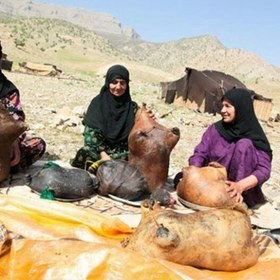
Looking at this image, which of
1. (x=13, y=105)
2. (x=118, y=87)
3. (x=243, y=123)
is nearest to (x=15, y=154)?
(x=13, y=105)

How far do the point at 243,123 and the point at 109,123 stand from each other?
1.26m

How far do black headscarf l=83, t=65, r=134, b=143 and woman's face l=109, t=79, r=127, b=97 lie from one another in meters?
0.04

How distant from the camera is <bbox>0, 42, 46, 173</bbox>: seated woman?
3.89 meters

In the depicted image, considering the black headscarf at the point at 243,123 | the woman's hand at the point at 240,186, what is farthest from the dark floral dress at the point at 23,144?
the woman's hand at the point at 240,186

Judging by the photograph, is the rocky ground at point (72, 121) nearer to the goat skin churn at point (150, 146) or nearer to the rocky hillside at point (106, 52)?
the goat skin churn at point (150, 146)

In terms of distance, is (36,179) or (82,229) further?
(36,179)

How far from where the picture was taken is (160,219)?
232cm

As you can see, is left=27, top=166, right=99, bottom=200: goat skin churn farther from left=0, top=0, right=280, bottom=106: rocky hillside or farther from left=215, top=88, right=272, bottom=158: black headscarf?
left=0, top=0, right=280, bottom=106: rocky hillside

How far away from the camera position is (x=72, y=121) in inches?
289

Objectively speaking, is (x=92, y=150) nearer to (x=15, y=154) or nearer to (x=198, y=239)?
(x=15, y=154)

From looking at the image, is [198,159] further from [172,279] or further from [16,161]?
[172,279]

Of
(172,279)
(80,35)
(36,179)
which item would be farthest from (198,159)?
(80,35)

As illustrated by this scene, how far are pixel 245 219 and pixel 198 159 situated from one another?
59.5 inches

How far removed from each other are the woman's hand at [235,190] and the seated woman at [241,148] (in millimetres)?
34
